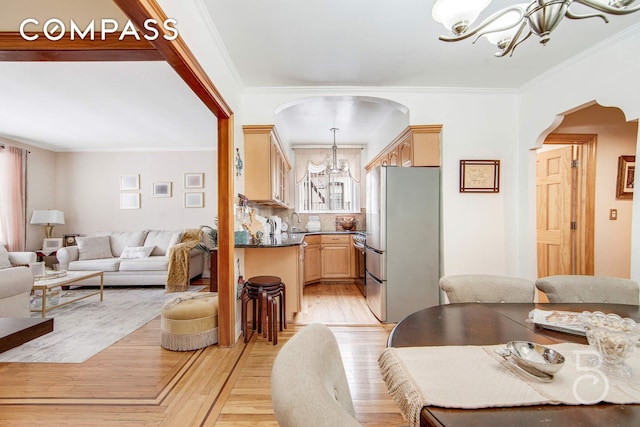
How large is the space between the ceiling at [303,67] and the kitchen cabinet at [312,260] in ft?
6.37

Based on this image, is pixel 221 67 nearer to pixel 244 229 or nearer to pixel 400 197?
pixel 244 229

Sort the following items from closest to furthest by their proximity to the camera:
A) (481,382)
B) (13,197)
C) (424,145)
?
(481,382) < (424,145) < (13,197)

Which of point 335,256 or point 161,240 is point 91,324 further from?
point 335,256

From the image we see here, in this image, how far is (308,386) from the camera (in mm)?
492

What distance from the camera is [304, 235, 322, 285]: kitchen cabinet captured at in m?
4.65

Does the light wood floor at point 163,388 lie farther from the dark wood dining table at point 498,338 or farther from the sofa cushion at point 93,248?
the sofa cushion at point 93,248

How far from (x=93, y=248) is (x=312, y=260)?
12.3 ft

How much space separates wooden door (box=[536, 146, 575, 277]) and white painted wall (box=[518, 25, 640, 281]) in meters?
0.87

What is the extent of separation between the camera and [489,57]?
247 centimetres

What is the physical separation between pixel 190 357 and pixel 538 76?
13.8 ft

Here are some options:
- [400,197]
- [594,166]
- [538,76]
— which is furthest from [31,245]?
[594,166]

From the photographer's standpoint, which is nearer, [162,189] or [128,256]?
[128,256]

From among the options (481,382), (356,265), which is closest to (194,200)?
(356,265)

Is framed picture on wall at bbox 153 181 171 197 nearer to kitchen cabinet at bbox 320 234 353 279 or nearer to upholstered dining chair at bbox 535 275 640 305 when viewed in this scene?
kitchen cabinet at bbox 320 234 353 279
